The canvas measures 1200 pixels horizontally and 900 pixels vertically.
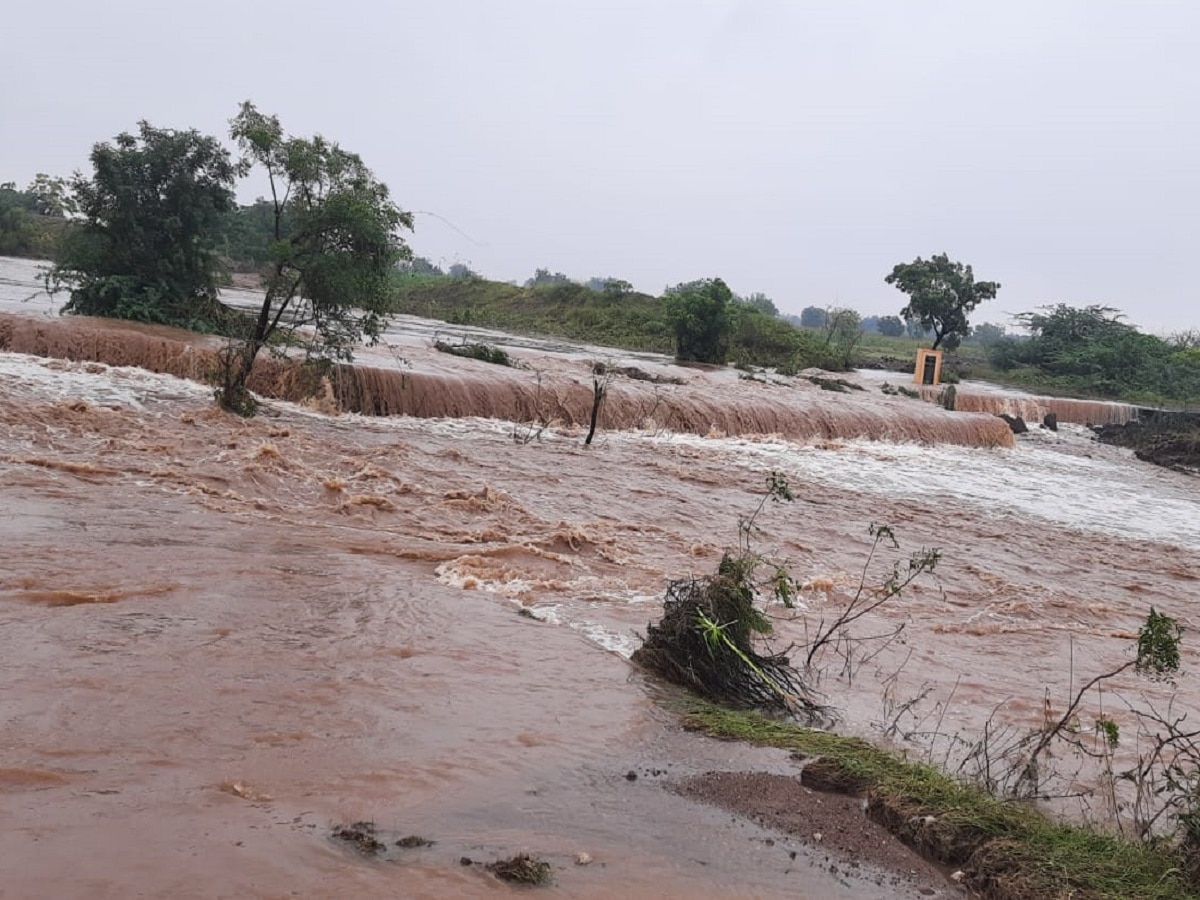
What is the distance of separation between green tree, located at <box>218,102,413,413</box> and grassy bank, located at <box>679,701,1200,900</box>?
989 centimetres

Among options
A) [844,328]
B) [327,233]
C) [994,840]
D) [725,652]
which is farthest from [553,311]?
[994,840]

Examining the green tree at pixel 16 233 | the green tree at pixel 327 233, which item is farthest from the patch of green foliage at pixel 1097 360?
the green tree at pixel 16 233

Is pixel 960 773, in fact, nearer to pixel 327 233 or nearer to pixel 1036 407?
pixel 327 233

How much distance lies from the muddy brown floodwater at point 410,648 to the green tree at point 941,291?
24.5m

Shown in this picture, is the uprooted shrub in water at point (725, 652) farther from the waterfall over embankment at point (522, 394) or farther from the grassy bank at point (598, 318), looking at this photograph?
the grassy bank at point (598, 318)

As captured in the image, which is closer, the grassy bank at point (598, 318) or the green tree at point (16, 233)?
the grassy bank at point (598, 318)

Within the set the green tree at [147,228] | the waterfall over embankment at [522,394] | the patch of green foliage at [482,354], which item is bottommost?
the waterfall over embankment at [522,394]

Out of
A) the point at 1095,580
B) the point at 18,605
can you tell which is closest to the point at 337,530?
the point at 18,605

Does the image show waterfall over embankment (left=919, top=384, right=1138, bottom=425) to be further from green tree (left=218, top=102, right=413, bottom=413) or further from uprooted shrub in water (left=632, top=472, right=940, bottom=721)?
uprooted shrub in water (left=632, top=472, right=940, bottom=721)

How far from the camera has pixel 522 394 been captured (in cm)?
1558

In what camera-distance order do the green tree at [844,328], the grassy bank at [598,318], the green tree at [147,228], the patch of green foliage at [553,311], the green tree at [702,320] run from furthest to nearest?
the green tree at [844,328] → the patch of green foliage at [553,311] → the grassy bank at [598,318] → the green tree at [702,320] → the green tree at [147,228]

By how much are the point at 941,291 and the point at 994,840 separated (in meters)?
35.1

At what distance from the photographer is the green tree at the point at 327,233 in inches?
478

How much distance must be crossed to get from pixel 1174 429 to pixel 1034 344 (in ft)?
52.6
